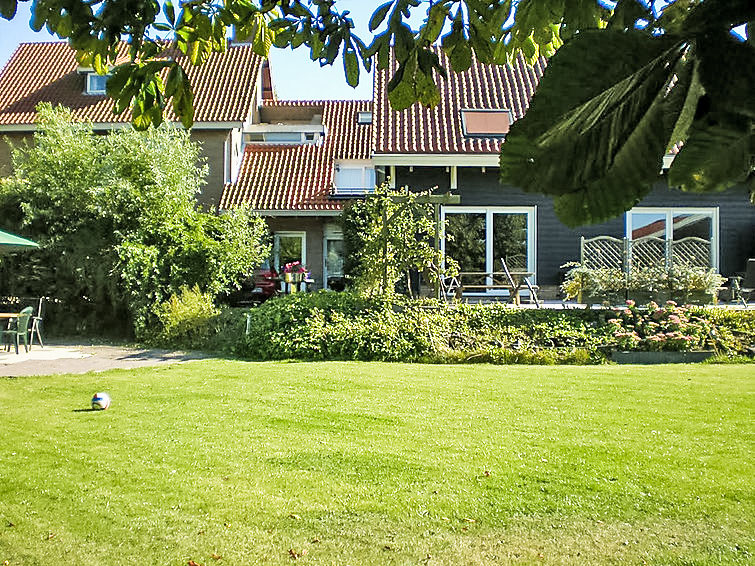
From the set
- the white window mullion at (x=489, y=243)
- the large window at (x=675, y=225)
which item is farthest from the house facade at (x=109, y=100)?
the large window at (x=675, y=225)

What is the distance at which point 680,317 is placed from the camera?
11547 millimetres

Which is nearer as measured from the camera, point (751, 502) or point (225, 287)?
point (751, 502)

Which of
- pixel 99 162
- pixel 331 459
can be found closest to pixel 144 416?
pixel 331 459

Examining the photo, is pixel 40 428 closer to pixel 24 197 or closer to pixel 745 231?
pixel 24 197

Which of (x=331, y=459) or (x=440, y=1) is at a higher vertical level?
(x=440, y=1)

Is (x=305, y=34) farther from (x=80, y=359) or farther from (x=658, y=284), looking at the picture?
(x=658, y=284)

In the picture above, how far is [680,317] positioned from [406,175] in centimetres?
688

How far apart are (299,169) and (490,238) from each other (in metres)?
8.47

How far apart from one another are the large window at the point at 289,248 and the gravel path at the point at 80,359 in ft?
25.5

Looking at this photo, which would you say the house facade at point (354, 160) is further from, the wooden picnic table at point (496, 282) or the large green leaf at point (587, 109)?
the large green leaf at point (587, 109)

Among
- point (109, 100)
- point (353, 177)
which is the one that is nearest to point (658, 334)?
point (353, 177)

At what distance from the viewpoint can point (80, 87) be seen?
2316 centimetres

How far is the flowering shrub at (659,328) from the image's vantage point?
429 inches

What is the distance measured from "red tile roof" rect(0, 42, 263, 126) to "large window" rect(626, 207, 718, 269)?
11682 mm
